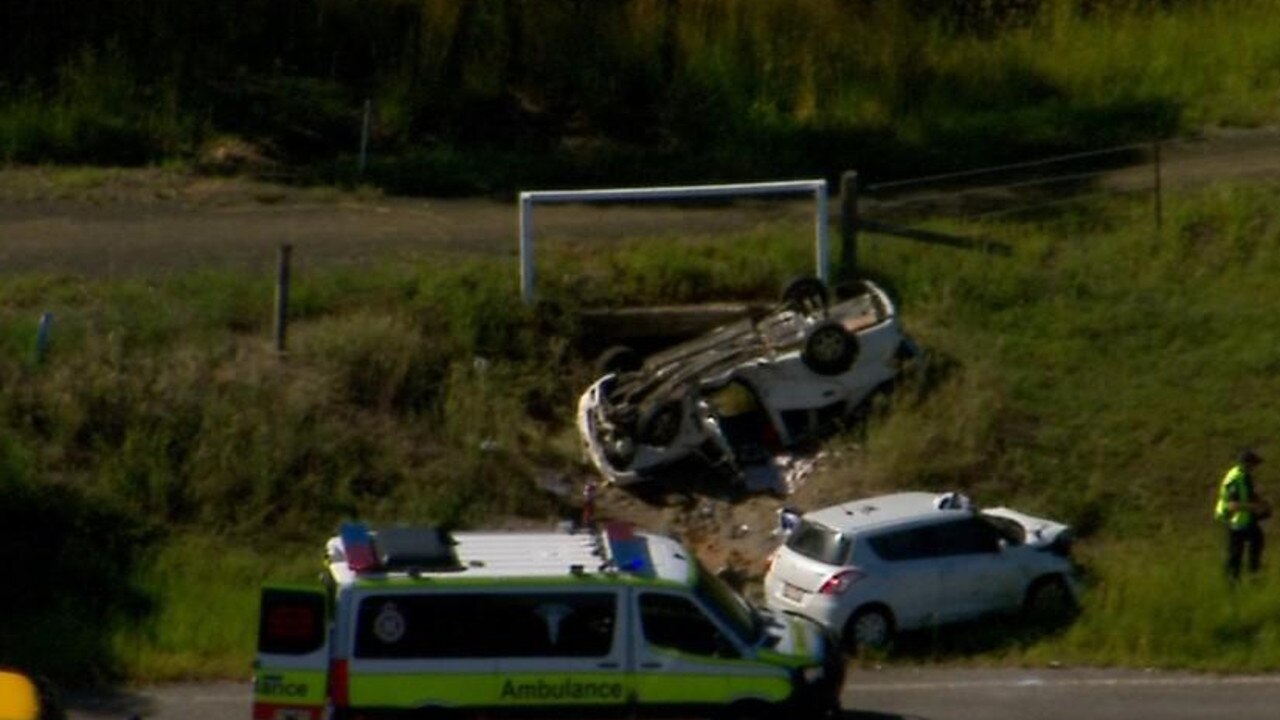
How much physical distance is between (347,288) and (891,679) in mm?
7975

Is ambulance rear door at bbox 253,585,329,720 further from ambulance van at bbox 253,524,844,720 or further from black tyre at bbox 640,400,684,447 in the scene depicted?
black tyre at bbox 640,400,684,447

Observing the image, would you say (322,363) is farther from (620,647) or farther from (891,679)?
(620,647)

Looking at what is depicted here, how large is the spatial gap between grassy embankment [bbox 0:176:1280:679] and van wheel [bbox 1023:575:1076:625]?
0.86ft

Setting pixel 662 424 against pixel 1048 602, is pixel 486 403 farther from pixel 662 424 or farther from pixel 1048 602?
pixel 1048 602

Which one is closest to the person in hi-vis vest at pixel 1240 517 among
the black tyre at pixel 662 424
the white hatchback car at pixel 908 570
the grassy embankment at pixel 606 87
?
the white hatchback car at pixel 908 570

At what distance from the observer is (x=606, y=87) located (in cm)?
3269

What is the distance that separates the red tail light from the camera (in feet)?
53.0

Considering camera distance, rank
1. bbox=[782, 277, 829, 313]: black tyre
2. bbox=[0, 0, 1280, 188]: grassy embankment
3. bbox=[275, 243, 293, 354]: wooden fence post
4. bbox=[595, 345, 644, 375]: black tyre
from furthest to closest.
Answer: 1. bbox=[0, 0, 1280, 188]: grassy embankment
2. bbox=[595, 345, 644, 375]: black tyre
3. bbox=[782, 277, 829, 313]: black tyre
4. bbox=[275, 243, 293, 354]: wooden fence post

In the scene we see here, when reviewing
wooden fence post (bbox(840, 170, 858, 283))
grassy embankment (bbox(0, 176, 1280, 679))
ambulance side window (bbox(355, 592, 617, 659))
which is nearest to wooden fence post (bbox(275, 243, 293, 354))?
grassy embankment (bbox(0, 176, 1280, 679))

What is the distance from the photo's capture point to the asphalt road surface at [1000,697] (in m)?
18.9

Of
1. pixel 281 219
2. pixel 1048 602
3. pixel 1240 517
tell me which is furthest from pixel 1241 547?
pixel 281 219

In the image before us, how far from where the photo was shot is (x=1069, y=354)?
25.4 meters

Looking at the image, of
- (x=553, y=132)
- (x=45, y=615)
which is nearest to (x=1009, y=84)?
(x=553, y=132)

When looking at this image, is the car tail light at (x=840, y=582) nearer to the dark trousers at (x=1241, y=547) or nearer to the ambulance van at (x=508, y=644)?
the ambulance van at (x=508, y=644)
